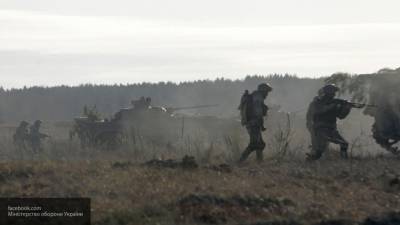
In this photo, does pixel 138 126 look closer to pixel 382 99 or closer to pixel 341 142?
pixel 382 99

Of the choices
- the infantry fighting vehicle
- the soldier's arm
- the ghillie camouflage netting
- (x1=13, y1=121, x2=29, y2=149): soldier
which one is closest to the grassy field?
the soldier's arm

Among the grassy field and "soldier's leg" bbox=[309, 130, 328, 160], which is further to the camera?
"soldier's leg" bbox=[309, 130, 328, 160]

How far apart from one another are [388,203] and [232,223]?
3.35 metres

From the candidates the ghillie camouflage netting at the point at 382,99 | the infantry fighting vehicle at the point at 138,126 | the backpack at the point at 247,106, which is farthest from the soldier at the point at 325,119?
the infantry fighting vehicle at the point at 138,126

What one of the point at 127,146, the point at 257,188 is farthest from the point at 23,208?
the point at 127,146

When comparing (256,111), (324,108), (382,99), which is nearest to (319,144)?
(324,108)

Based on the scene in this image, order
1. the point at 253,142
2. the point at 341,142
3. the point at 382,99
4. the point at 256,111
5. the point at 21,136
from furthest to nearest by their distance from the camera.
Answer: the point at 21,136 < the point at 382,99 < the point at 256,111 < the point at 253,142 < the point at 341,142

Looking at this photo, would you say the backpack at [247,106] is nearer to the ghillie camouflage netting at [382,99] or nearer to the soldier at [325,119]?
the soldier at [325,119]

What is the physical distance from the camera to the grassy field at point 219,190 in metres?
12.8

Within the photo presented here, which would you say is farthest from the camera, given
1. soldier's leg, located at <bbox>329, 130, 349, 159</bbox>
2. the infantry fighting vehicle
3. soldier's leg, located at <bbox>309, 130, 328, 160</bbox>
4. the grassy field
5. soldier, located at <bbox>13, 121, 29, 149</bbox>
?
soldier, located at <bbox>13, 121, 29, 149</bbox>

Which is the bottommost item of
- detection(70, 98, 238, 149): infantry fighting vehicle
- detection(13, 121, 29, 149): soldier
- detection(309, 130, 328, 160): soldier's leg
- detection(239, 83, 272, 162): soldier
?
detection(13, 121, 29, 149): soldier

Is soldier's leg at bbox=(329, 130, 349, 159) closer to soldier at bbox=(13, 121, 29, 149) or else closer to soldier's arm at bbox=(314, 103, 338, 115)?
soldier's arm at bbox=(314, 103, 338, 115)

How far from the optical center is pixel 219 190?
1480 cm

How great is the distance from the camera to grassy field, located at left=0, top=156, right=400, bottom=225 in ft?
42.1
